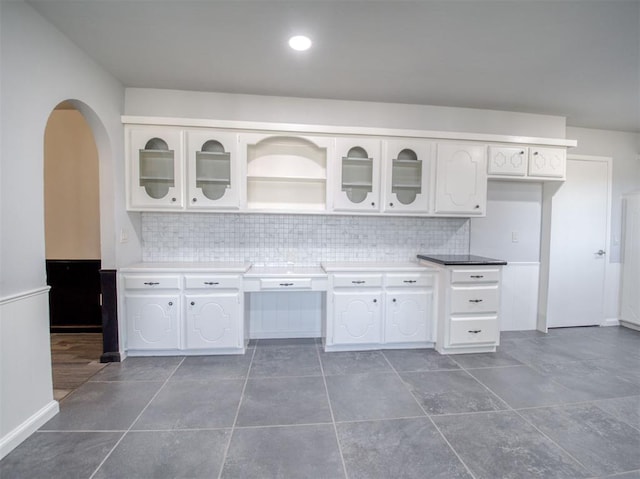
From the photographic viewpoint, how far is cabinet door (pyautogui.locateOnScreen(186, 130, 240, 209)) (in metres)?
2.77

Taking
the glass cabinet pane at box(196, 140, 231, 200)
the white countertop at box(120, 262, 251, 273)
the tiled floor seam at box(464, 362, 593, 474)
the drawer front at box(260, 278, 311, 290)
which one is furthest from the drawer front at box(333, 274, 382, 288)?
the glass cabinet pane at box(196, 140, 231, 200)

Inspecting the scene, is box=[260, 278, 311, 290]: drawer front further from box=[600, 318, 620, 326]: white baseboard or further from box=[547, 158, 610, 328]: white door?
box=[600, 318, 620, 326]: white baseboard

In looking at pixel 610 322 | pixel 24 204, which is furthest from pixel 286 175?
pixel 610 322

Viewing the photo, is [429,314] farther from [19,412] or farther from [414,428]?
[19,412]

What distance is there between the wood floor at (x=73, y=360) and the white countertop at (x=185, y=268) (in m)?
0.87

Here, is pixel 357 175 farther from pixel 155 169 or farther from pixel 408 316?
pixel 155 169

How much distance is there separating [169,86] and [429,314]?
11.0 ft

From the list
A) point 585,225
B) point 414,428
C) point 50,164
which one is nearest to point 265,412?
point 414,428

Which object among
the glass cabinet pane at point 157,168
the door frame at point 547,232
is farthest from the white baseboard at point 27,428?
the door frame at point 547,232

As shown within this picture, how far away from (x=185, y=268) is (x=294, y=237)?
1120mm

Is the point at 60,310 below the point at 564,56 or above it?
below

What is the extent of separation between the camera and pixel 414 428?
1813mm

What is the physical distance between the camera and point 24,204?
171cm

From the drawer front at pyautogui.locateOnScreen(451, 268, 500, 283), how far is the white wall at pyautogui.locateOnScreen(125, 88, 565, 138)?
5.03 feet
